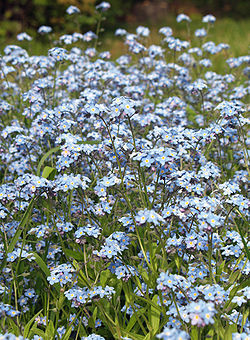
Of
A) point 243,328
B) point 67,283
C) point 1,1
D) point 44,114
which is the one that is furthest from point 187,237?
point 1,1

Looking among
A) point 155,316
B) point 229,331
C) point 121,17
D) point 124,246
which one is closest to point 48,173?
point 124,246

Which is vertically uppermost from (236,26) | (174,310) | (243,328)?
(236,26)

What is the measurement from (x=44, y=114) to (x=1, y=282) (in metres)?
1.36

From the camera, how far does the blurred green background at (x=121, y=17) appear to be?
10.8 meters

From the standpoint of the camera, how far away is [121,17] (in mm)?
14844

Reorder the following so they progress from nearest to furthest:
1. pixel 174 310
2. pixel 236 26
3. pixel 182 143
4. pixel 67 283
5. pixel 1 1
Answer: pixel 174 310 → pixel 67 283 → pixel 182 143 → pixel 1 1 → pixel 236 26

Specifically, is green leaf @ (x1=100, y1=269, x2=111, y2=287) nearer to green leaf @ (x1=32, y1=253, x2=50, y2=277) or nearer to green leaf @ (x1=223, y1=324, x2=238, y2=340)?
green leaf @ (x1=32, y1=253, x2=50, y2=277)

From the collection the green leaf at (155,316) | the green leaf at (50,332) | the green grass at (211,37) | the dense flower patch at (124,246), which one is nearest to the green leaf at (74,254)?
the dense flower patch at (124,246)

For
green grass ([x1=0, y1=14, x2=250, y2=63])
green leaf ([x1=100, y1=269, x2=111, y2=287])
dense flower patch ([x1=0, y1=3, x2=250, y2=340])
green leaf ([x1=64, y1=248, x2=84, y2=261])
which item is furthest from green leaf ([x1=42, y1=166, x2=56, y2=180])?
green grass ([x1=0, y1=14, x2=250, y2=63])

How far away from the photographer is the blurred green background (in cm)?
1075

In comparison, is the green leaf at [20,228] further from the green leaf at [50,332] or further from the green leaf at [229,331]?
the green leaf at [229,331]

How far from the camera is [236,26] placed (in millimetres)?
13258


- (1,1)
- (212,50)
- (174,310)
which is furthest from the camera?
(1,1)

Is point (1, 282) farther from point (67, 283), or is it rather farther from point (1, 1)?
point (1, 1)
